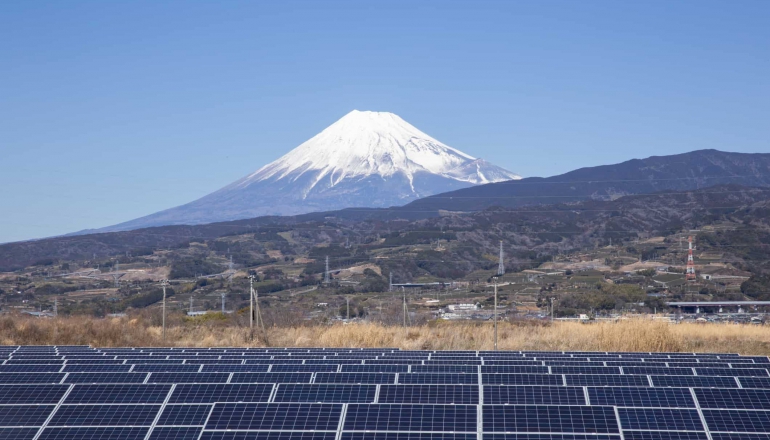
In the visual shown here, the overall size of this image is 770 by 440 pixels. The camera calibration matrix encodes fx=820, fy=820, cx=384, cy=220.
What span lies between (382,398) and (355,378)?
7.19 feet

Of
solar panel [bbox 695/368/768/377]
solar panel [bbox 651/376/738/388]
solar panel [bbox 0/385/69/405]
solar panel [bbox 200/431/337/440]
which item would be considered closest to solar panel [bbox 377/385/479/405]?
solar panel [bbox 200/431/337/440]

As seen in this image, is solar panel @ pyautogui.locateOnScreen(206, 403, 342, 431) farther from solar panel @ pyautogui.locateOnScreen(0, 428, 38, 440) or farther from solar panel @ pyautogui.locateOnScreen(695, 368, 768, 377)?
solar panel @ pyautogui.locateOnScreen(695, 368, 768, 377)

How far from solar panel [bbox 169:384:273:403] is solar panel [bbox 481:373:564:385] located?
4.33 meters

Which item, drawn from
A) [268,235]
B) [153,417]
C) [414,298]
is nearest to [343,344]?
[153,417]

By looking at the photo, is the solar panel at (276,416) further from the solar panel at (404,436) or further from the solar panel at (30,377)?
the solar panel at (30,377)

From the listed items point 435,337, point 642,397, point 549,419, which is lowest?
point 435,337

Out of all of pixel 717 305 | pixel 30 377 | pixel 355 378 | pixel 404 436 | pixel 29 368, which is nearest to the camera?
pixel 404 436

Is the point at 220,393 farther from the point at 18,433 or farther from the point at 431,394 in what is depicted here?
the point at 431,394

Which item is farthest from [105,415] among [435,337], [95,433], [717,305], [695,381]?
[717,305]

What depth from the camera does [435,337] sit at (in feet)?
101

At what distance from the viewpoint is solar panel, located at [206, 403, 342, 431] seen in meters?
11.6

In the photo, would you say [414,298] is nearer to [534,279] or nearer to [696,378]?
[534,279]

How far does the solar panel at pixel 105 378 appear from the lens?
15.1m

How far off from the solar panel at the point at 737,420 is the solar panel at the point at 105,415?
835 centimetres
